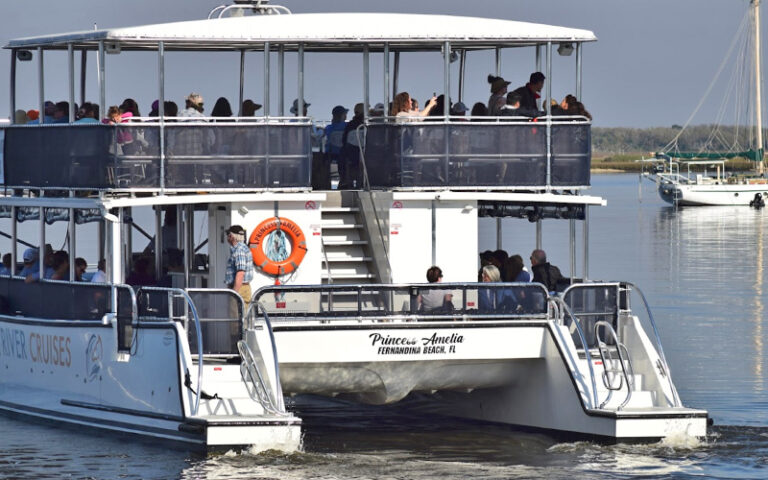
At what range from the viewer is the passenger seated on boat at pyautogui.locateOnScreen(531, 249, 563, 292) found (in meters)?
19.3

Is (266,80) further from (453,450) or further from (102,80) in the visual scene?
(453,450)

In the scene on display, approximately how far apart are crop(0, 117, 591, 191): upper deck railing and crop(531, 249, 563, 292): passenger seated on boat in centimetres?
89

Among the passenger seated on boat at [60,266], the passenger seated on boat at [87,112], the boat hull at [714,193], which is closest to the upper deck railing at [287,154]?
the passenger seated on boat at [87,112]

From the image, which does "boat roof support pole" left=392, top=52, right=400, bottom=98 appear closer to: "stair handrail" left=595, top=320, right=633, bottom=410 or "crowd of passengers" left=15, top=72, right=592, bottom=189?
"crowd of passengers" left=15, top=72, right=592, bottom=189

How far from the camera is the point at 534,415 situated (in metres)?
18.5

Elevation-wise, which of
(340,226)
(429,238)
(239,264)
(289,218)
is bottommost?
(239,264)

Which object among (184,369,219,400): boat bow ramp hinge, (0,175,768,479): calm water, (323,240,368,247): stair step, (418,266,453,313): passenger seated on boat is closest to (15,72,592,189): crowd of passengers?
(323,240,368,247): stair step

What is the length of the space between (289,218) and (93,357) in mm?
2783

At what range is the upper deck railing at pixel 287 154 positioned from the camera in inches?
723

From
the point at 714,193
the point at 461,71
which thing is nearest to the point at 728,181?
the point at 714,193

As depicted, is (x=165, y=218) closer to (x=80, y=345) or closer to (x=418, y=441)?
(x=80, y=345)

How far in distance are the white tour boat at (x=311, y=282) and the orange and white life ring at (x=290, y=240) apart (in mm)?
22

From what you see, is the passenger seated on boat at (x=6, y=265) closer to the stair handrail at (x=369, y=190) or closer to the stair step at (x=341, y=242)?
the stair step at (x=341, y=242)

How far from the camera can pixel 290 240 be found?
18.9 m
